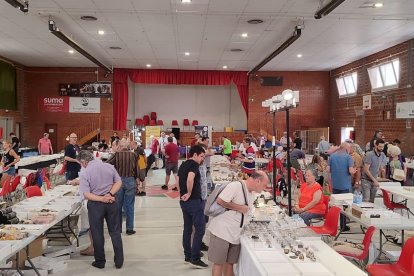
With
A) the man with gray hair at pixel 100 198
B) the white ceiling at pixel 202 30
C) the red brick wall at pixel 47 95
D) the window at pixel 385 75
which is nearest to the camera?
the man with gray hair at pixel 100 198

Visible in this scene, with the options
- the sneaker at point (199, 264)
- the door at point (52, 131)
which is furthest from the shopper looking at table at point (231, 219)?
the door at point (52, 131)

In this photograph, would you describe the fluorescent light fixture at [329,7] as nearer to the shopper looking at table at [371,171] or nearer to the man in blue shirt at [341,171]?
the shopper looking at table at [371,171]

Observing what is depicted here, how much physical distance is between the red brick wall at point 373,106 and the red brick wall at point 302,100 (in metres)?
0.52

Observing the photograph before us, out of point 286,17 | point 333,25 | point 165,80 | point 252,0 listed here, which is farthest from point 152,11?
point 165,80

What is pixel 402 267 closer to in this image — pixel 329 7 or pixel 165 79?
pixel 329 7

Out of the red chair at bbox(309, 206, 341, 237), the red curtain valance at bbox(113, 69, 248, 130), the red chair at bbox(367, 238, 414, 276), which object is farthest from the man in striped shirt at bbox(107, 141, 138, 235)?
the red curtain valance at bbox(113, 69, 248, 130)

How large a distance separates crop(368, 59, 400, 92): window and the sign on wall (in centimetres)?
90

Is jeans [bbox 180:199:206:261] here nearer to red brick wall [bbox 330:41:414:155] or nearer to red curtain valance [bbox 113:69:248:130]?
red brick wall [bbox 330:41:414:155]

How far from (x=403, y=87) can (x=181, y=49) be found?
8074 mm

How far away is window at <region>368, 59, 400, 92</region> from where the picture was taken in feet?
49.8

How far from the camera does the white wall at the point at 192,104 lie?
78.2ft

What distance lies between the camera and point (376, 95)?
16594mm

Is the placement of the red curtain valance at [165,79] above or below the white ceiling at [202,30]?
below

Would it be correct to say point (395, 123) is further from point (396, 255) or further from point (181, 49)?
point (396, 255)
